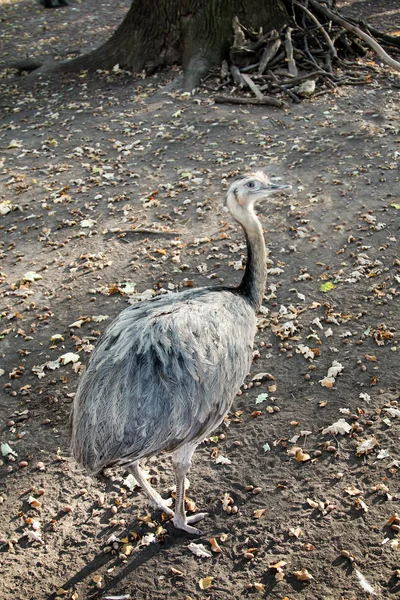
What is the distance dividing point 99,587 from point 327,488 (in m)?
1.56

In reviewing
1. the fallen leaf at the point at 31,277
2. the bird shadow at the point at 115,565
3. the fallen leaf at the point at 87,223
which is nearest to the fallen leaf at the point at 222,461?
the bird shadow at the point at 115,565

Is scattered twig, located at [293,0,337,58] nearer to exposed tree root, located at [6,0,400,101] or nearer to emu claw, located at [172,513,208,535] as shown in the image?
exposed tree root, located at [6,0,400,101]

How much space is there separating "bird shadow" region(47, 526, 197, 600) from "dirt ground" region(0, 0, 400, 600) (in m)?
0.01

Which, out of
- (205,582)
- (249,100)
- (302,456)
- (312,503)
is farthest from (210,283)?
(249,100)

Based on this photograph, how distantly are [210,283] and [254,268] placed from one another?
1926 mm

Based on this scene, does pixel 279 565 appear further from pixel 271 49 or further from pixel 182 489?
pixel 271 49

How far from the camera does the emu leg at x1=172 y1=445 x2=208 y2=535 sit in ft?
12.4

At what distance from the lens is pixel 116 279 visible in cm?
636

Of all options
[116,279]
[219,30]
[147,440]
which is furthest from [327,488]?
[219,30]

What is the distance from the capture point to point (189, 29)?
10266mm

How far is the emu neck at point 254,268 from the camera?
425cm

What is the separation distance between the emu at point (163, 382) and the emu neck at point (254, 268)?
8.5 inches

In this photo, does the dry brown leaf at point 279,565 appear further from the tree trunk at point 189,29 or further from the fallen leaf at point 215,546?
the tree trunk at point 189,29

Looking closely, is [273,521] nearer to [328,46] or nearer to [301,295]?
[301,295]
